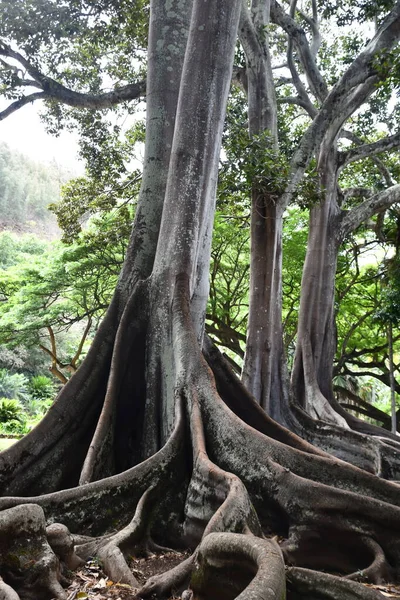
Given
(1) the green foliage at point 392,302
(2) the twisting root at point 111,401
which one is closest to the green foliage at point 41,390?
(1) the green foliage at point 392,302

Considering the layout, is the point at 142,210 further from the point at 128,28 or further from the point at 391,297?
the point at 391,297

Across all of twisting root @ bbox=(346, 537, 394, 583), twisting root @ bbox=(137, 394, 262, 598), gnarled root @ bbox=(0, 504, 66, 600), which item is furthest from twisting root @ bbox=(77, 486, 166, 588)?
twisting root @ bbox=(346, 537, 394, 583)

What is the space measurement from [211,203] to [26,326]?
12.8 m

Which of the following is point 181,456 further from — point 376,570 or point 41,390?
point 41,390

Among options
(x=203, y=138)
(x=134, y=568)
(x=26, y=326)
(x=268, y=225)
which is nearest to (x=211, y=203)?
(x=203, y=138)

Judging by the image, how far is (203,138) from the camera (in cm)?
622

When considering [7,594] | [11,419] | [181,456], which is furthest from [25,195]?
[7,594]

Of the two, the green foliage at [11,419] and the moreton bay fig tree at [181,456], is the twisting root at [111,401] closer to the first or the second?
the moreton bay fig tree at [181,456]

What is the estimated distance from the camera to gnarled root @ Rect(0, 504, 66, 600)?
9.38 feet

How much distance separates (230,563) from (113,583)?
0.95 m

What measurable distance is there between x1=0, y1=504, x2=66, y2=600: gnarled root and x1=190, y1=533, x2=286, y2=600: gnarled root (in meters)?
0.76

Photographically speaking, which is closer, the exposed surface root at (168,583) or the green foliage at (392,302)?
the exposed surface root at (168,583)

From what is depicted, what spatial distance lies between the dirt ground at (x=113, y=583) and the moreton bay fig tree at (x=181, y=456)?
67 mm

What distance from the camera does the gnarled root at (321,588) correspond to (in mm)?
2559
